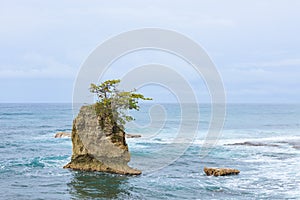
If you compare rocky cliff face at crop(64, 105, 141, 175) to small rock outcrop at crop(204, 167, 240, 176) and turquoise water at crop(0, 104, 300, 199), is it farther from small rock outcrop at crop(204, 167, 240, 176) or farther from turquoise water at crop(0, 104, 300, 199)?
small rock outcrop at crop(204, 167, 240, 176)

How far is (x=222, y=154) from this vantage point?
4800cm

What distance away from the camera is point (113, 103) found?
114 ft

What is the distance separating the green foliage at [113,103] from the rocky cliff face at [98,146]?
0.42m

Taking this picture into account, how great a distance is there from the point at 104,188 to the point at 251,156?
879 inches

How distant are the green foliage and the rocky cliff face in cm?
42

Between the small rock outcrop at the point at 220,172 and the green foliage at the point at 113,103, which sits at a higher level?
the green foliage at the point at 113,103

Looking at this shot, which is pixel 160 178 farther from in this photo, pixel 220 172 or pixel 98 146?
pixel 98 146

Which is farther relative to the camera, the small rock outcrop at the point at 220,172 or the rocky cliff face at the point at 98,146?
the small rock outcrop at the point at 220,172

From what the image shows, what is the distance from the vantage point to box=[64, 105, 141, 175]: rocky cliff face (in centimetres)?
3438

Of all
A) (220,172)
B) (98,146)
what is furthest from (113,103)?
(220,172)

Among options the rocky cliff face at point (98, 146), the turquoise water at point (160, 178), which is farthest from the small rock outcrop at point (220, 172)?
the rocky cliff face at point (98, 146)

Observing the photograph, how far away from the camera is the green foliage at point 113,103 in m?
34.8

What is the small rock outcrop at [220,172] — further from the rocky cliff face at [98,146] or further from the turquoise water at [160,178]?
the rocky cliff face at [98,146]

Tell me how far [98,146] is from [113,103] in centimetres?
402
